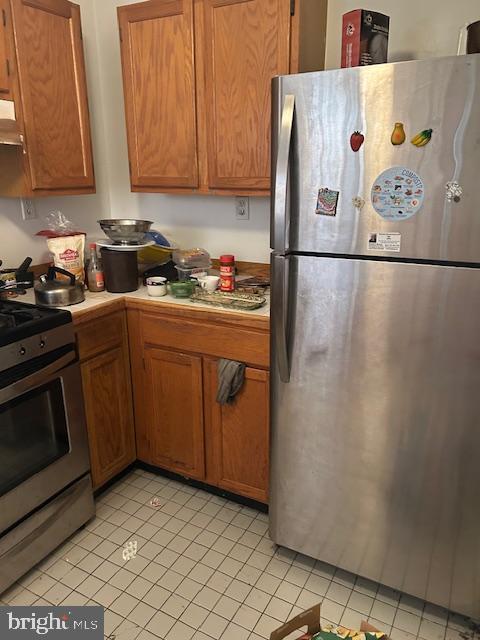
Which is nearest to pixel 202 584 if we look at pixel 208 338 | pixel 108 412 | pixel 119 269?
pixel 108 412

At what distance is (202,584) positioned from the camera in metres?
1.73

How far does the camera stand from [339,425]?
154 centimetres

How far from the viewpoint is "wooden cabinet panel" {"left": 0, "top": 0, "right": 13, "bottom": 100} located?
5.83 ft

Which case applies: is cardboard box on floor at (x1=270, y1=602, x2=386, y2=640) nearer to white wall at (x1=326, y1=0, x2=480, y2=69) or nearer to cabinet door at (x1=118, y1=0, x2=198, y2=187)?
cabinet door at (x1=118, y1=0, x2=198, y2=187)

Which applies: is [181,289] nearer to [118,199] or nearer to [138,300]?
[138,300]

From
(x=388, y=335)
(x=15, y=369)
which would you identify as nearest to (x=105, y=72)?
(x=15, y=369)

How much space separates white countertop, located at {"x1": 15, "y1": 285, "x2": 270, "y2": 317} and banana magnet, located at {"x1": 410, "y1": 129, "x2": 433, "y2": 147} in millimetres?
786

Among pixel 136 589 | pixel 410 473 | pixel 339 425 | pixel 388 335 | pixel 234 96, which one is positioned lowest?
pixel 136 589

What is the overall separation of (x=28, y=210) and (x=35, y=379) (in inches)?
38.0

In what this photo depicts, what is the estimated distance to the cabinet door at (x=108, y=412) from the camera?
Result: 2.01 metres

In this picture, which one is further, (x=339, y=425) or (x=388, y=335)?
(x=339, y=425)

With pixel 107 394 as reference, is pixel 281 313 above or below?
above

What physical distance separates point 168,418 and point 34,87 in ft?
4.86

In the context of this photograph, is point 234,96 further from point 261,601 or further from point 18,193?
point 261,601
